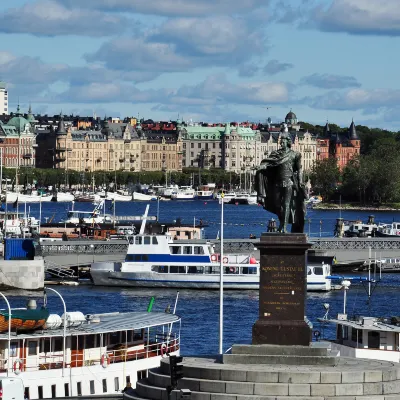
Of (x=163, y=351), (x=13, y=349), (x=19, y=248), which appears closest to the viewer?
(x=13, y=349)

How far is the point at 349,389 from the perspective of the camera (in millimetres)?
26906

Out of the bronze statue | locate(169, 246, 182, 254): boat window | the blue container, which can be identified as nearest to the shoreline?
locate(169, 246, 182, 254): boat window

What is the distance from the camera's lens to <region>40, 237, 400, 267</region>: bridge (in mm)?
75250

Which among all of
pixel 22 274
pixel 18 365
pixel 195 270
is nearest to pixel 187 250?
pixel 195 270

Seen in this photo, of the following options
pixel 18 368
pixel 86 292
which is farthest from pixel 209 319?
pixel 18 368

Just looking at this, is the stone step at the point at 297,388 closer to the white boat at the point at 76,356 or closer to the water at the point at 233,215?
the white boat at the point at 76,356

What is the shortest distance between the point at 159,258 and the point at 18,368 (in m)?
37.8

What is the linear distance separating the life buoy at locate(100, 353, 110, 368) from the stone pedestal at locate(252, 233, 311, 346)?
6886 mm

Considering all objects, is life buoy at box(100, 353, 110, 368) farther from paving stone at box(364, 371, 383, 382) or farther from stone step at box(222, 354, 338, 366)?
paving stone at box(364, 371, 383, 382)

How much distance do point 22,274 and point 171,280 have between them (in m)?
9.25

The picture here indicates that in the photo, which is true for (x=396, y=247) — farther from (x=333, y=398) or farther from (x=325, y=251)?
(x=333, y=398)

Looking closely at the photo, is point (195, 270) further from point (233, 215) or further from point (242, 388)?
point (233, 215)

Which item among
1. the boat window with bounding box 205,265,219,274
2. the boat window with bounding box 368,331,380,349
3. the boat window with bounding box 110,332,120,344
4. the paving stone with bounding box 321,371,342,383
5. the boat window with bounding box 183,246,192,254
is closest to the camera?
the paving stone with bounding box 321,371,342,383

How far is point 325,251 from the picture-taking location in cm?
7894
